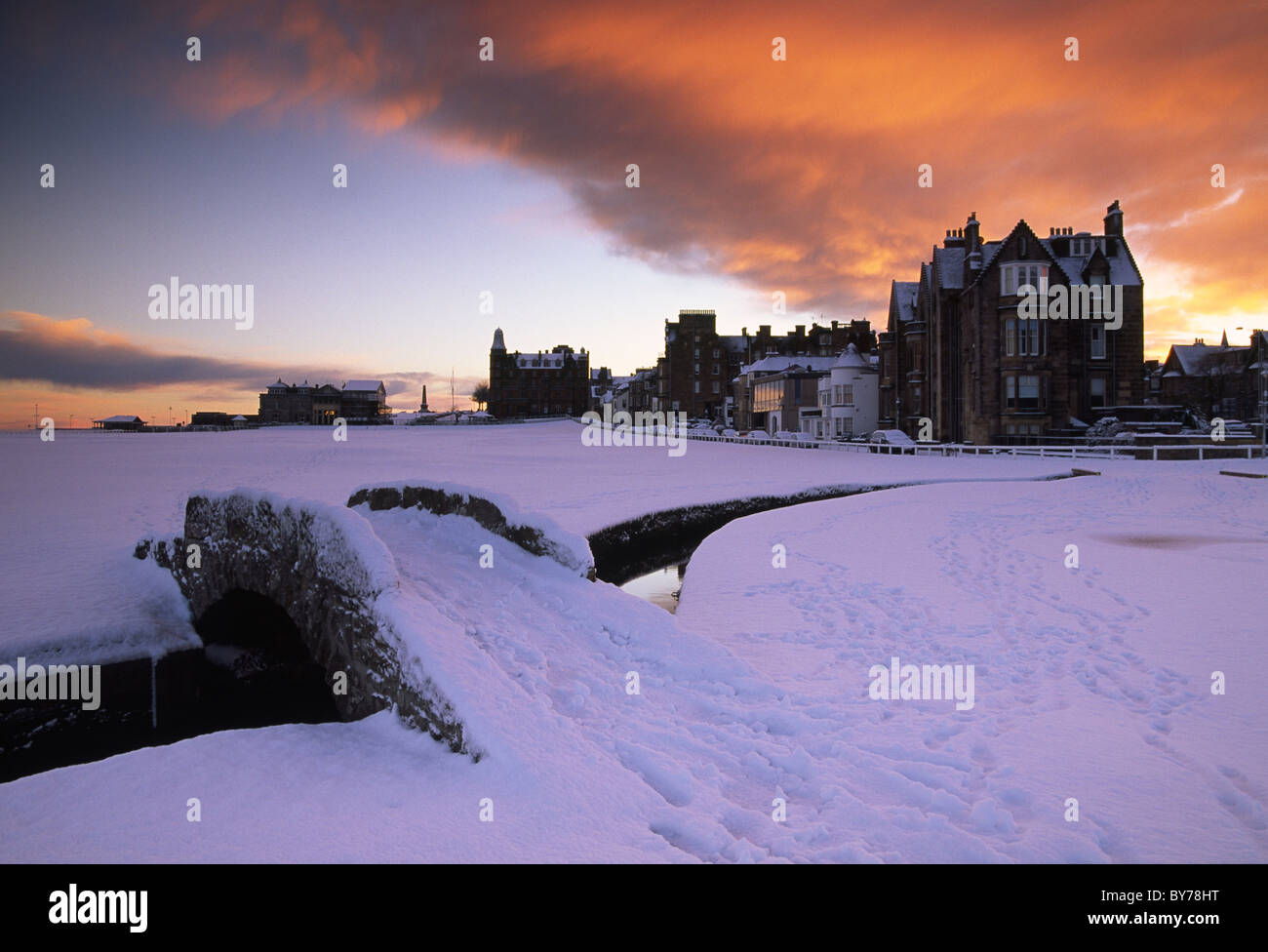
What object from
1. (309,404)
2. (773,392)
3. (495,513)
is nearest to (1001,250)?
(773,392)

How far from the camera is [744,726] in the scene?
7047 millimetres

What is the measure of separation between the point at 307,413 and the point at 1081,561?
169704mm

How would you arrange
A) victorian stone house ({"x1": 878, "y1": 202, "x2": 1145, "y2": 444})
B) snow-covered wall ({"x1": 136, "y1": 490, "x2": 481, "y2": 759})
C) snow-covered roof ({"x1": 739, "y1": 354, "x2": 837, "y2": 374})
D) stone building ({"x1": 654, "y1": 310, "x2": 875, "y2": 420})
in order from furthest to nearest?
stone building ({"x1": 654, "y1": 310, "x2": 875, "y2": 420}) → snow-covered roof ({"x1": 739, "y1": 354, "x2": 837, "y2": 374}) → victorian stone house ({"x1": 878, "y1": 202, "x2": 1145, "y2": 444}) → snow-covered wall ({"x1": 136, "y1": 490, "x2": 481, "y2": 759})

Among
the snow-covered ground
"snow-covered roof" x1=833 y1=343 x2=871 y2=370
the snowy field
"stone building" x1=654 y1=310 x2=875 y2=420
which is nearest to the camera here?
the snowy field

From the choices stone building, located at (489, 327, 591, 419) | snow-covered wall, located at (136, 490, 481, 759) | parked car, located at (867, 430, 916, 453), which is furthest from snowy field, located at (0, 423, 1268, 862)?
stone building, located at (489, 327, 591, 419)

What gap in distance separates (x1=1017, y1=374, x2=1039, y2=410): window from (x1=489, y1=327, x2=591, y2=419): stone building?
124 m

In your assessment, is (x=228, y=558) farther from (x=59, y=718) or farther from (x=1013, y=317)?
(x=1013, y=317)

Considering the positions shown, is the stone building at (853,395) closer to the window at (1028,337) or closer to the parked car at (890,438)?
the parked car at (890,438)

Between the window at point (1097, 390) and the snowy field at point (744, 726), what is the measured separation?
39.0 meters

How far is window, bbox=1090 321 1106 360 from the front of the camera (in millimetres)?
50531

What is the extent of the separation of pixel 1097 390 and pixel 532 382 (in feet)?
421

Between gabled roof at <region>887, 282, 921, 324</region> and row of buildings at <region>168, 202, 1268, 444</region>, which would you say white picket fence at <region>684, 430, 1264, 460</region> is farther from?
gabled roof at <region>887, 282, 921, 324</region>
